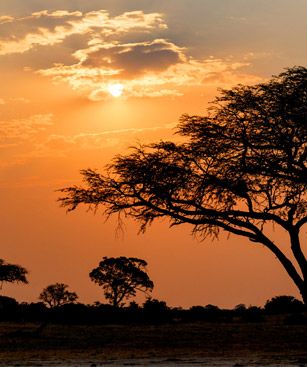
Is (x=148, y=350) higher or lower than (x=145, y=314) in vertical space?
lower

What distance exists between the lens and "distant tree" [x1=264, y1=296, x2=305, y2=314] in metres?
78.4

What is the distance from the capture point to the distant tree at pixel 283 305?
257 ft

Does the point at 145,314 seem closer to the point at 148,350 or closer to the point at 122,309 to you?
the point at 122,309

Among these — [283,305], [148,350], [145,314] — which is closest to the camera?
[148,350]

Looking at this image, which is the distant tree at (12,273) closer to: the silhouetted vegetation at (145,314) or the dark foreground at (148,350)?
the silhouetted vegetation at (145,314)

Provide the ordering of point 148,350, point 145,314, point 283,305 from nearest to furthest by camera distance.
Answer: point 148,350
point 145,314
point 283,305

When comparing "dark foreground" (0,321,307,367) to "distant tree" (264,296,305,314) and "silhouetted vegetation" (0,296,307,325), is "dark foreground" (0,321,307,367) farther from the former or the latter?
"distant tree" (264,296,305,314)

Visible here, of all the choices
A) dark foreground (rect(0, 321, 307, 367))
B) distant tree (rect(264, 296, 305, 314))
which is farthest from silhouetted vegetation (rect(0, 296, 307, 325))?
dark foreground (rect(0, 321, 307, 367))

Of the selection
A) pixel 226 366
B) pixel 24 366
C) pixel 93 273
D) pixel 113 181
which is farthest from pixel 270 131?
pixel 93 273

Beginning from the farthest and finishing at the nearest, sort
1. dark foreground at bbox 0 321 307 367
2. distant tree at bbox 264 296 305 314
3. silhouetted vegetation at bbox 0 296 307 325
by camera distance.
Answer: distant tree at bbox 264 296 305 314, silhouetted vegetation at bbox 0 296 307 325, dark foreground at bbox 0 321 307 367

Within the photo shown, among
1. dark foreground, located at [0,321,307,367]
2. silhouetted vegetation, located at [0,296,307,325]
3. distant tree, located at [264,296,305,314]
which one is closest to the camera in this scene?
dark foreground, located at [0,321,307,367]

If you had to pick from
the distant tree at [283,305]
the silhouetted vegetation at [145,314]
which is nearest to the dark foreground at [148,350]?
the silhouetted vegetation at [145,314]

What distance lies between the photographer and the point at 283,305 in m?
81.5

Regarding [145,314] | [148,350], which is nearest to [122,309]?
[145,314]
